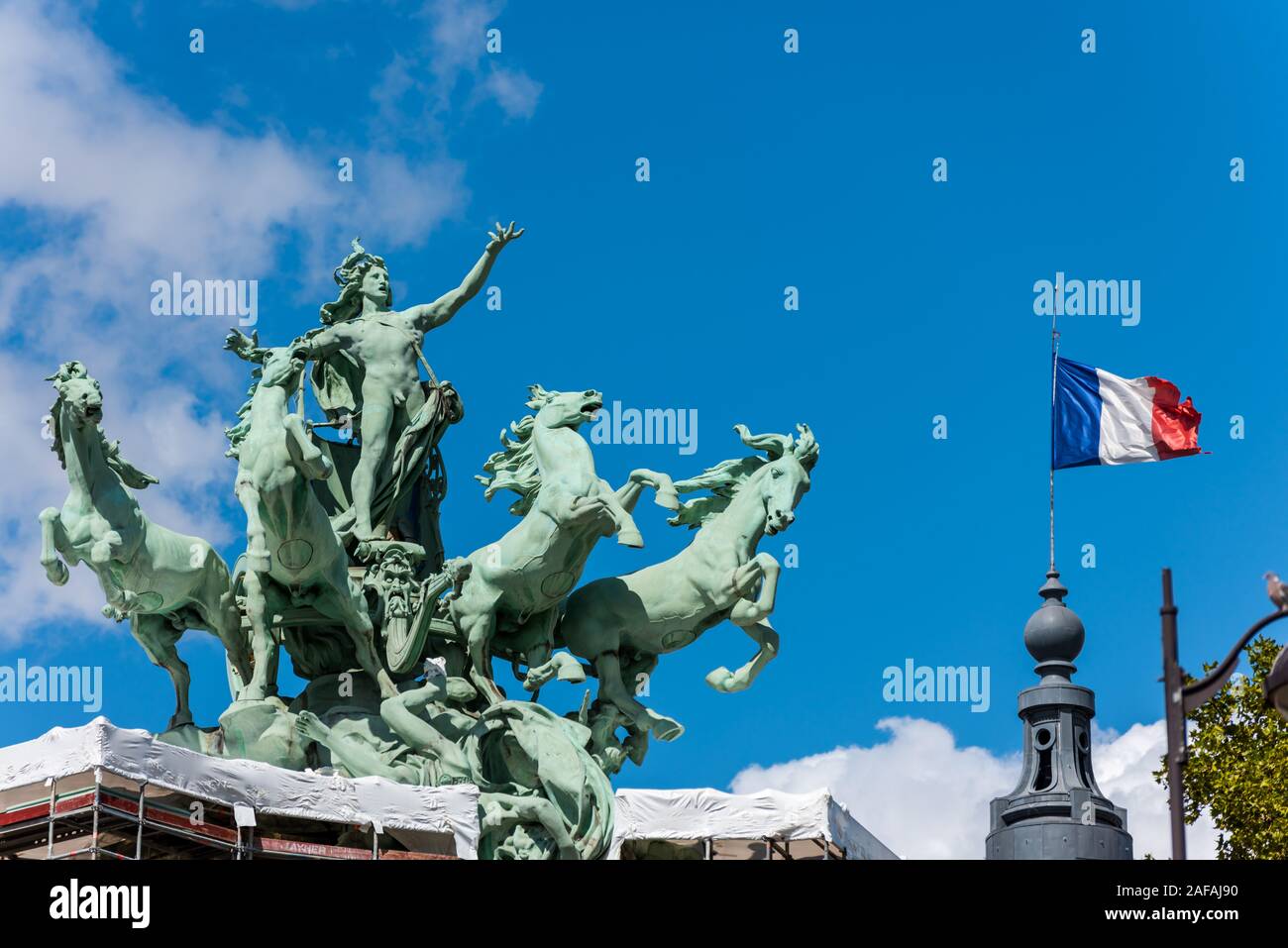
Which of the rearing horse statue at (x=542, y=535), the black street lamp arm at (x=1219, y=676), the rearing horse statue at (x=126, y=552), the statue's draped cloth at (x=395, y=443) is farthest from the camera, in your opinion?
the statue's draped cloth at (x=395, y=443)

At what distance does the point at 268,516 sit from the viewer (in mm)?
29656

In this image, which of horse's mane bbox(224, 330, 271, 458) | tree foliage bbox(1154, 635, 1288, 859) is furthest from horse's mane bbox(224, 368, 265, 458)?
tree foliage bbox(1154, 635, 1288, 859)

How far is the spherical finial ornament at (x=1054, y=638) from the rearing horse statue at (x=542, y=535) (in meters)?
9.16

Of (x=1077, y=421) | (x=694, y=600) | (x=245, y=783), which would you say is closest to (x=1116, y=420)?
(x=1077, y=421)

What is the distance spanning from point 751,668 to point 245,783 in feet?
24.1

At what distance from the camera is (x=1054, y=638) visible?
38688mm

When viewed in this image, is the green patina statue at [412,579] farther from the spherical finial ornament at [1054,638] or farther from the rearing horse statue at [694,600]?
the spherical finial ornament at [1054,638]

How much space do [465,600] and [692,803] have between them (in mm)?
3911

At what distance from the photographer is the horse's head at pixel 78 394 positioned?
93.1 feet

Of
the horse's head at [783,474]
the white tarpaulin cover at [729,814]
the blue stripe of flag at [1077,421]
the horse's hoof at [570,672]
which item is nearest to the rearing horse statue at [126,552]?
the horse's hoof at [570,672]

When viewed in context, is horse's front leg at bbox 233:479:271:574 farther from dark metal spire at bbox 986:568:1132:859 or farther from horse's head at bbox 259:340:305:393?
dark metal spire at bbox 986:568:1132:859

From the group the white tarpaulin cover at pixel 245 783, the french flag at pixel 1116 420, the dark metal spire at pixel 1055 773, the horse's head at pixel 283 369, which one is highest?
the french flag at pixel 1116 420
